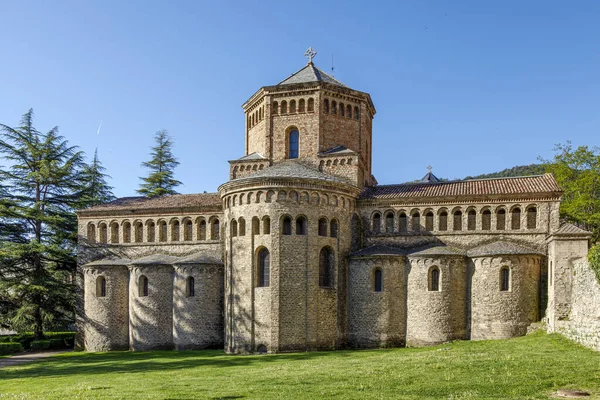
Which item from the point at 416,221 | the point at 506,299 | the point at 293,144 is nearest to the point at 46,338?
the point at 293,144

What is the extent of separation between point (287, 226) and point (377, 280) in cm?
629

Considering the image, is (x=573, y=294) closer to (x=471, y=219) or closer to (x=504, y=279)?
(x=504, y=279)

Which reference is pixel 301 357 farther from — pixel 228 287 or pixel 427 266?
pixel 427 266

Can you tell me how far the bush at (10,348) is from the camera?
38594mm

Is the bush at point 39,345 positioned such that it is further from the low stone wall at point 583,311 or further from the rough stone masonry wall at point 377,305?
the low stone wall at point 583,311

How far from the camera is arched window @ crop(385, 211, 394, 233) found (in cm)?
3516

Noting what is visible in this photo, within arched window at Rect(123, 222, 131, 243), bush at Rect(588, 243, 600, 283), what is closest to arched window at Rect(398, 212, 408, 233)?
bush at Rect(588, 243, 600, 283)

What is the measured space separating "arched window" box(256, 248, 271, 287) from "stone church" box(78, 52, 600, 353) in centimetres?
13

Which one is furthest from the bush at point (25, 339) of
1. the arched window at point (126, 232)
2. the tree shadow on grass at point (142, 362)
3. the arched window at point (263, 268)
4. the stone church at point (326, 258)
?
the arched window at point (263, 268)

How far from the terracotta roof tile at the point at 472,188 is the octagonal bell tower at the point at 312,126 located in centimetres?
200

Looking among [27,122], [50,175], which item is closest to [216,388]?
[50,175]

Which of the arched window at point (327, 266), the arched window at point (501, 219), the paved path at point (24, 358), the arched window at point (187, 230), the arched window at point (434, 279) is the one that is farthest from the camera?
the arched window at point (187, 230)

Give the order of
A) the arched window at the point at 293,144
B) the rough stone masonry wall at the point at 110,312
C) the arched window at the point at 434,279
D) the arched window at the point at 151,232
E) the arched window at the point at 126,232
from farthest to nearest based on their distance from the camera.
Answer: the arched window at the point at 126,232 < the arched window at the point at 151,232 < the arched window at the point at 293,144 < the rough stone masonry wall at the point at 110,312 < the arched window at the point at 434,279

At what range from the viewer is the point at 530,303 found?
1199 inches
